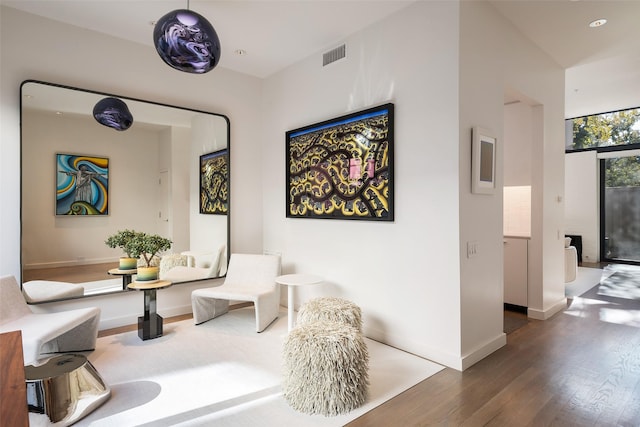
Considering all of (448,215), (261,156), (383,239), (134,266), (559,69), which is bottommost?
(134,266)

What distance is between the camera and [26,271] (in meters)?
3.25

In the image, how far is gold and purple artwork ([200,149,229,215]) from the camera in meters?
4.48

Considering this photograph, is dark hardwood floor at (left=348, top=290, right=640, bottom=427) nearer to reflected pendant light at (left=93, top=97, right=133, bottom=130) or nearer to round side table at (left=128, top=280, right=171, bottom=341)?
round side table at (left=128, top=280, right=171, bottom=341)

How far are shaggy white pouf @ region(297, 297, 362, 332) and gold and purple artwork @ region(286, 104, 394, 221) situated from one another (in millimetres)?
909

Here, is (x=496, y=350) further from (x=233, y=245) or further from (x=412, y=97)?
(x=233, y=245)

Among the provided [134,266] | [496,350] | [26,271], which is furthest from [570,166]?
[26,271]

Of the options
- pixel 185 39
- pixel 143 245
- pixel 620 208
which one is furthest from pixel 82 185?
pixel 620 208

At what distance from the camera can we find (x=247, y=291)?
12.4 ft

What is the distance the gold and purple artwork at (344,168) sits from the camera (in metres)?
3.34

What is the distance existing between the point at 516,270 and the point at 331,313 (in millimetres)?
2632

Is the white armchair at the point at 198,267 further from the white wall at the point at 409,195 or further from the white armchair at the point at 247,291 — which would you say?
the white wall at the point at 409,195

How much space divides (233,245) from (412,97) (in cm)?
297

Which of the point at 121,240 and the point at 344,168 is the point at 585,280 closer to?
the point at 344,168

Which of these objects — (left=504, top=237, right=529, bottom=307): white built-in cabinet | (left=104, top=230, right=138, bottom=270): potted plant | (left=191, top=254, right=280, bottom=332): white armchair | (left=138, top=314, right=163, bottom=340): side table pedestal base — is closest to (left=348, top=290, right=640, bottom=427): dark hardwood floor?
(left=504, top=237, right=529, bottom=307): white built-in cabinet
